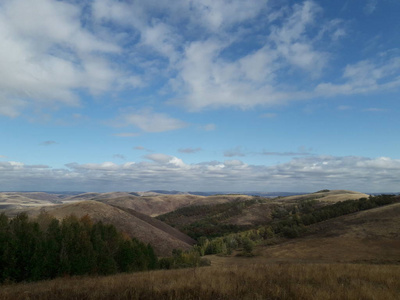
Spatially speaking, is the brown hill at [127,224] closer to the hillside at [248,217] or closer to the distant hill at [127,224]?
the distant hill at [127,224]

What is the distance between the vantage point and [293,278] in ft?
31.9

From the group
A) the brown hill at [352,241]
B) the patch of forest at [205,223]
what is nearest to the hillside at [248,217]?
the patch of forest at [205,223]

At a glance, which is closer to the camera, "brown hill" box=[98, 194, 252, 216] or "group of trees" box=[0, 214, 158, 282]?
"group of trees" box=[0, 214, 158, 282]

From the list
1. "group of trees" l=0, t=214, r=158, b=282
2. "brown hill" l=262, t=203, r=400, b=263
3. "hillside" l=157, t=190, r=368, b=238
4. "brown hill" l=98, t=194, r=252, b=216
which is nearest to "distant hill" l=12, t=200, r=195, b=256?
"hillside" l=157, t=190, r=368, b=238

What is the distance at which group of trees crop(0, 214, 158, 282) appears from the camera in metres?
16.3

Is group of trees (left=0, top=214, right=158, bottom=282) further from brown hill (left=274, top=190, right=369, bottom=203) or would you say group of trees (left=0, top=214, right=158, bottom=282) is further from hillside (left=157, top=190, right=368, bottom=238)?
brown hill (left=274, top=190, right=369, bottom=203)

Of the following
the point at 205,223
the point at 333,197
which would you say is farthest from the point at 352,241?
the point at 333,197

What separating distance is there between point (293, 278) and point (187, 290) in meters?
4.48

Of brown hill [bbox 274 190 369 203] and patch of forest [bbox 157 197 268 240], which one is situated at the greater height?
brown hill [bbox 274 190 369 203]

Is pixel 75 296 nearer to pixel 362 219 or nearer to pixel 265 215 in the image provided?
pixel 362 219

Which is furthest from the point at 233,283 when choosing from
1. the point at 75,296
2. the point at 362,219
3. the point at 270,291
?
the point at 362,219

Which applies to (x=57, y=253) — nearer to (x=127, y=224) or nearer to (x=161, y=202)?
(x=127, y=224)

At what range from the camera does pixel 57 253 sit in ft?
57.9

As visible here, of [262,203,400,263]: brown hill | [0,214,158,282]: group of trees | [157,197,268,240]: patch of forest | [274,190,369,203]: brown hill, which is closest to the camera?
[0,214,158,282]: group of trees
